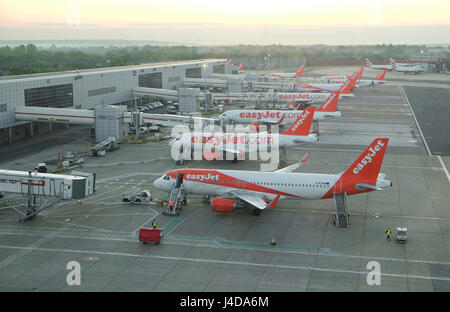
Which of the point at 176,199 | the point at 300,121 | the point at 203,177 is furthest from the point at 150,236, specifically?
the point at 300,121

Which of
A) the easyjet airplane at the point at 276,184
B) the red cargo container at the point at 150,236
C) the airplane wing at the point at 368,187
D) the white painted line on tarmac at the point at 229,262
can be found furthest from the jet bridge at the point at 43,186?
the airplane wing at the point at 368,187

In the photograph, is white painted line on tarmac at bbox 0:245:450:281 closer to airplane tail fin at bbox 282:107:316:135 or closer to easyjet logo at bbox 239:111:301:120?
airplane tail fin at bbox 282:107:316:135

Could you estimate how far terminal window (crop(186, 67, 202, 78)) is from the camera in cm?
16904

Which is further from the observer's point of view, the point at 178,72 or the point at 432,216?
the point at 178,72

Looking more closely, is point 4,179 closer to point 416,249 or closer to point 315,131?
point 416,249

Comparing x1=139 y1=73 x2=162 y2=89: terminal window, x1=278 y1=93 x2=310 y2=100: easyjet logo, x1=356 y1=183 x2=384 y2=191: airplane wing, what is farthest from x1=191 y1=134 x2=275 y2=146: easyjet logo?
x1=139 y1=73 x2=162 y2=89: terminal window

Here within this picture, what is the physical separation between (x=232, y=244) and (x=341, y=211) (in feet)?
40.5

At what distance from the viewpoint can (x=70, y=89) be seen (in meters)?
105

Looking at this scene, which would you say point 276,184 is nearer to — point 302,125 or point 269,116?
point 302,125

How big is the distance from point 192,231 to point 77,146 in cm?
4698

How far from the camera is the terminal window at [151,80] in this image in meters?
136

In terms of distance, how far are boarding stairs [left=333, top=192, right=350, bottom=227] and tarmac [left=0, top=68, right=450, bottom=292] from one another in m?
0.89

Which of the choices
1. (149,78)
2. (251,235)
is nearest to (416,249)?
(251,235)

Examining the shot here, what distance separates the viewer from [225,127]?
103750 mm
